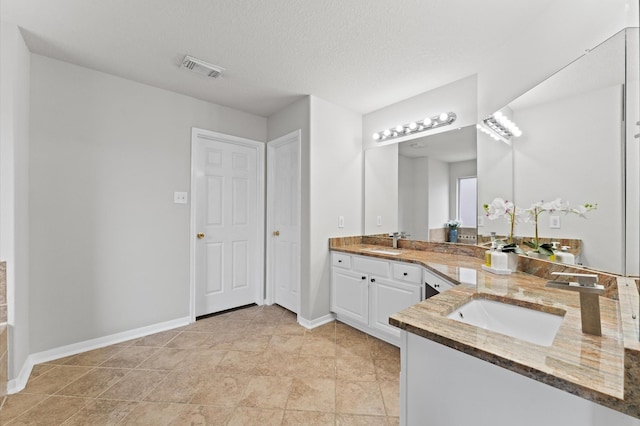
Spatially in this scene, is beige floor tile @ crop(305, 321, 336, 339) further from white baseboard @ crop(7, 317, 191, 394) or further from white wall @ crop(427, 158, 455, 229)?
white wall @ crop(427, 158, 455, 229)

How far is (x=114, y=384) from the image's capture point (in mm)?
1827

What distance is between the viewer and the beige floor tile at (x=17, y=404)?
155cm

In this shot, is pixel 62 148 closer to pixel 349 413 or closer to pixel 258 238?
pixel 258 238

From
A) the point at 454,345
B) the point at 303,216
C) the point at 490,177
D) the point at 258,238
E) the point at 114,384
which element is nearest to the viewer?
the point at 454,345

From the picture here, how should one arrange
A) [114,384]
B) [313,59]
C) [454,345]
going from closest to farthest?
[454,345]
[114,384]
[313,59]

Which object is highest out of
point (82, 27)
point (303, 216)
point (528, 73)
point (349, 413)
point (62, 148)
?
point (82, 27)

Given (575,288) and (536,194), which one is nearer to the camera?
(575,288)

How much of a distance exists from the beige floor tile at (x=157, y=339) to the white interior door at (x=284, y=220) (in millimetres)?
1185

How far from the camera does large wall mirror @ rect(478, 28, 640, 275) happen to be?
1.07 m

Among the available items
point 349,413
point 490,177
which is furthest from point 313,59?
point 349,413

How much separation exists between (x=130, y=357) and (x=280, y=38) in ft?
9.04

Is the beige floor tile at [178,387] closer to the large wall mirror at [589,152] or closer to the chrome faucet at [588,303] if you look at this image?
the chrome faucet at [588,303]

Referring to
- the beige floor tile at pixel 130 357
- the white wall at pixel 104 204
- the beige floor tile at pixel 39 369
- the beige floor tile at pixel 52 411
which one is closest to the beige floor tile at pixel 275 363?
the beige floor tile at pixel 130 357

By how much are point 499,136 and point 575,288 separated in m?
1.50
